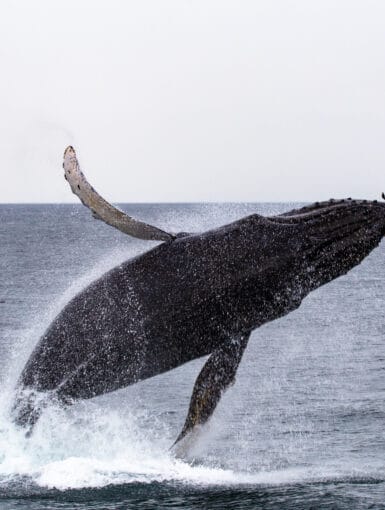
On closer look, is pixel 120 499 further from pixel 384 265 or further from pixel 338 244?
pixel 384 265

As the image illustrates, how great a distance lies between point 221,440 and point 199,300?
7.97 m

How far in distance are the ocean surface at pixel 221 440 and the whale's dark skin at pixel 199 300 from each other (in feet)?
1.98

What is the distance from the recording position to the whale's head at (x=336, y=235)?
16531mm

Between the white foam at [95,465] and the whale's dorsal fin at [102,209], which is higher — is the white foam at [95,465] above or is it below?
below

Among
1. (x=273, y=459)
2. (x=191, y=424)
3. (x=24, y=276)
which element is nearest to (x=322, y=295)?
(x=24, y=276)

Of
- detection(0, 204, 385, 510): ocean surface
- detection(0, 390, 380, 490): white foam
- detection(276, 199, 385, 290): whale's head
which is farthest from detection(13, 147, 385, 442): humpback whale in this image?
detection(0, 390, 380, 490): white foam

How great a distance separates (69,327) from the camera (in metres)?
17.6

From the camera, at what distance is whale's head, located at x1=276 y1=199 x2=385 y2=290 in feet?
54.2

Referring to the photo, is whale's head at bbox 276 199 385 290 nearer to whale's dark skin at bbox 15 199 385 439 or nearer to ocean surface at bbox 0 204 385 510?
whale's dark skin at bbox 15 199 385 439

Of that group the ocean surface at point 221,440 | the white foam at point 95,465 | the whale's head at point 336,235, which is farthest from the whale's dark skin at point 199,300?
the white foam at point 95,465

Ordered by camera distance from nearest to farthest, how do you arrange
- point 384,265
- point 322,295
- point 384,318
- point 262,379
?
point 262,379 → point 384,318 → point 322,295 → point 384,265

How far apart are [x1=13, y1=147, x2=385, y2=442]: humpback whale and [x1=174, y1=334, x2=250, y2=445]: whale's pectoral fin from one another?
0.02 meters

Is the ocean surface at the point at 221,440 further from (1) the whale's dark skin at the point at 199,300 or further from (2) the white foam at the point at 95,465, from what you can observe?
(1) the whale's dark skin at the point at 199,300

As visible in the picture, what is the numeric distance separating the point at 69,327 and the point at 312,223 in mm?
4078
